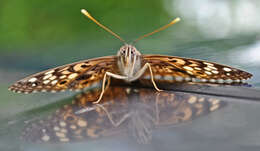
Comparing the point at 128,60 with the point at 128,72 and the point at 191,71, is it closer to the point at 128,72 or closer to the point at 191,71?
the point at 128,72

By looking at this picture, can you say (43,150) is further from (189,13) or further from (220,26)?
(189,13)

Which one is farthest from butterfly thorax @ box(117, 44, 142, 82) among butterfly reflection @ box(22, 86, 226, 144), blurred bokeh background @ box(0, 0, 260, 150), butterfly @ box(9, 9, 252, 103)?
blurred bokeh background @ box(0, 0, 260, 150)

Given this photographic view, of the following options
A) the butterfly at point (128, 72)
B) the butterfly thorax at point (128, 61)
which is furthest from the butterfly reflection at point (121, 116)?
the butterfly thorax at point (128, 61)

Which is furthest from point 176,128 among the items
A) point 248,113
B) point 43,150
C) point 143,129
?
point 43,150

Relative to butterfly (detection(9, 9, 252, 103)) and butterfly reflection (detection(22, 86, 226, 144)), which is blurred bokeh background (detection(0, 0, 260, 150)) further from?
butterfly reflection (detection(22, 86, 226, 144))

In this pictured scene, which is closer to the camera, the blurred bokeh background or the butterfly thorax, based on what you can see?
the butterfly thorax

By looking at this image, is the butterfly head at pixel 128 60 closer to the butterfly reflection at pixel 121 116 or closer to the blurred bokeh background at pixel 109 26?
the butterfly reflection at pixel 121 116

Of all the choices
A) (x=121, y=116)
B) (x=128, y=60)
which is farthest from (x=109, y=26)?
(x=121, y=116)
